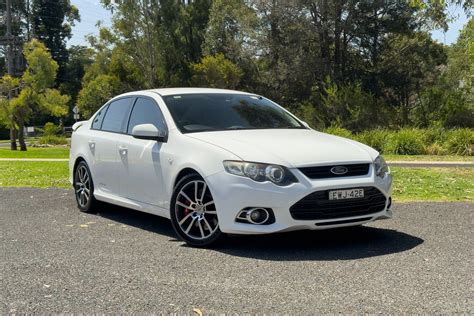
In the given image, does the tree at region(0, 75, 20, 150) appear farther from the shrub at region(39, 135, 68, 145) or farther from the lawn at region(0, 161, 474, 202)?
the lawn at region(0, 161, 474, 202)

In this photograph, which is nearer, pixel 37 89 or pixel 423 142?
pixel 423 142

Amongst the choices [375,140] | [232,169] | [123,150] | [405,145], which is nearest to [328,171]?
[232,169]

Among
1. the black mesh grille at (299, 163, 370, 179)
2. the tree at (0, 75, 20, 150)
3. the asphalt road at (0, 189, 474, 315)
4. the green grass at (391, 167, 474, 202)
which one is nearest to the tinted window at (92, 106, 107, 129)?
the asphalt road at (0, 189, 474, 315)

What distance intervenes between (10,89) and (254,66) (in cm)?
1610

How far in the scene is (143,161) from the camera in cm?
662

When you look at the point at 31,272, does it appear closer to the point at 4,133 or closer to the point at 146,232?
the point at 146,232

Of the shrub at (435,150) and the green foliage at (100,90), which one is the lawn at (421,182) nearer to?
the shrub at (435,150)

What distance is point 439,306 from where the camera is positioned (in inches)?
157

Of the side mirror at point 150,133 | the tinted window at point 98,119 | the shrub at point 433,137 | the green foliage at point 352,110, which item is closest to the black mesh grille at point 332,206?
the side mirror at point 150,133

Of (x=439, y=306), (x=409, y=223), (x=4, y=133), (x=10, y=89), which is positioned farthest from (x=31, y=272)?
(x=4, y=133)

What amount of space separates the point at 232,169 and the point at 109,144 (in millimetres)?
2455

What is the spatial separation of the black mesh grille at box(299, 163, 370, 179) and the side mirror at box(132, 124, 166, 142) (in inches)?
68.9

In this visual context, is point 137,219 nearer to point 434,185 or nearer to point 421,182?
point 434,185

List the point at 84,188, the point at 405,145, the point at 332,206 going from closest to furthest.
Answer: the point at 332,206 → the point at 84,188 → the point at 405,145
